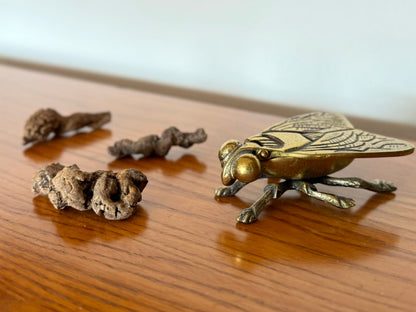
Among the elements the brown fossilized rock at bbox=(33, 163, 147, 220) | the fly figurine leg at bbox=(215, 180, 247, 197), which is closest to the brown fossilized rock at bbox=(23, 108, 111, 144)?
the brown fossilized rock at bbox=(33, 163, 147, 220)

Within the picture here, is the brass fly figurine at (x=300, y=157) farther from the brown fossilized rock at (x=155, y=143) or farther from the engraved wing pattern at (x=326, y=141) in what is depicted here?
the brown fossilized rock at (x=155, y=143)

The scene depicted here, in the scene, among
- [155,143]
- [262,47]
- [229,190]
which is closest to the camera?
[229,190]

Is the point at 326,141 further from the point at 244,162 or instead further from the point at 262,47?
the point at 262,47

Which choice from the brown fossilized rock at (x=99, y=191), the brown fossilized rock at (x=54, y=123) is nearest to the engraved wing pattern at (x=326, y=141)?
the brown fossilized rock at (x=99, y=191)

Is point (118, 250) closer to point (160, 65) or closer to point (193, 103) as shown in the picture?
point (193, 103)

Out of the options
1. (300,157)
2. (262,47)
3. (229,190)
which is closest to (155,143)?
(229,190)

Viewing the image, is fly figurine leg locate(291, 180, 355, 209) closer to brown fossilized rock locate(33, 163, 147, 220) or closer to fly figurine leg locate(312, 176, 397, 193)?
fly figurine leg locate(312, 176, 397, 193)

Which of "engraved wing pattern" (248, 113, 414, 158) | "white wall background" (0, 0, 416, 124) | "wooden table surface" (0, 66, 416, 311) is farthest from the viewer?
"white wall background" (0, 0, 416, 124)
